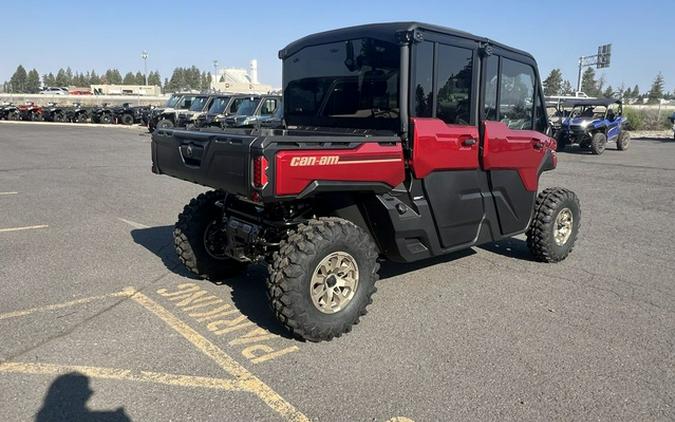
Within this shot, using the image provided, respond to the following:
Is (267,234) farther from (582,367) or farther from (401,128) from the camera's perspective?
(582,367)

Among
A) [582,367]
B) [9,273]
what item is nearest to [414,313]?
[582,367]

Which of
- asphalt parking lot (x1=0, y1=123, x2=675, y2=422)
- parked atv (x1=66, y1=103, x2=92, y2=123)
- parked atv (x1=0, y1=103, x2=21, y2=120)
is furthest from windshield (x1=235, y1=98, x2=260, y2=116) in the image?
parked atv (x1=0, y1=103, x2=21, y2=120)

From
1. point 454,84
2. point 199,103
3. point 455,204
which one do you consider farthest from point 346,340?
point 199,103

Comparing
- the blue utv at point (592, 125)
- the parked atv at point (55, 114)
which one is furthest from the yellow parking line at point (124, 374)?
the parked atv at point (55, 114)

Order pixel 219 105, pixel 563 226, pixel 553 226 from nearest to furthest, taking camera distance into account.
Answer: pixel 553 226, pixel 563 226, pixel 219 105

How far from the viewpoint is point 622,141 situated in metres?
22.2

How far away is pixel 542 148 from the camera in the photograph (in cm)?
564

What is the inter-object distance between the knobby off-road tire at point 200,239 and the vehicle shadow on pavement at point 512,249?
3.27 meters

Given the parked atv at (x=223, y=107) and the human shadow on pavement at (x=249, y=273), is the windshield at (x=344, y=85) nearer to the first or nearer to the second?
the human shadow on pavement at (x=249, y=273)

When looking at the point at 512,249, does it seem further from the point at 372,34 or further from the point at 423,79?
the point at 372,34

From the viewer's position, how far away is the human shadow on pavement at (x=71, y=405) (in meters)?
2.87

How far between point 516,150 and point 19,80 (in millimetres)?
165917

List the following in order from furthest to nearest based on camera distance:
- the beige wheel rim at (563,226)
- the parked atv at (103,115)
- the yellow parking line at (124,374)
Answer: the parked atv at (103,115) → the beige wheel rim at (563,226) → the yellow parking line at (124,374)

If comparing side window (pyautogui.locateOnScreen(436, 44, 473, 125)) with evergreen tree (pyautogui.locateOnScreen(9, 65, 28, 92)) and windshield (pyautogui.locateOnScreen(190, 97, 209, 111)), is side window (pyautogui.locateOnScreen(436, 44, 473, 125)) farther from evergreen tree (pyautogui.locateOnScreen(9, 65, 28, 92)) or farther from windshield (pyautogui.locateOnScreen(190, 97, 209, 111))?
evergreen tree (pyautogui.locateOnScreen(9, 65, 28, 92))
